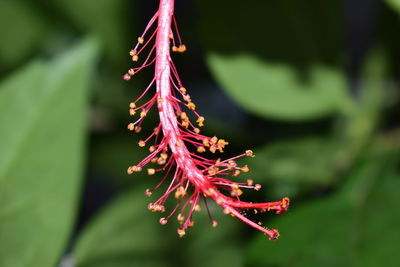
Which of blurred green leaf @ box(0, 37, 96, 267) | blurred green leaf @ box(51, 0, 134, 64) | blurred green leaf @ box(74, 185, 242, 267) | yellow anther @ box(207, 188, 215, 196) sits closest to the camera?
yellow anther @ box(207, 188, 215, 196)

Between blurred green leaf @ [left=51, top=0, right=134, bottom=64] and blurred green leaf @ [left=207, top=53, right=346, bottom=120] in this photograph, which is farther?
blurred green leaf @ [left=51, top=0, right=134, bottom=64]

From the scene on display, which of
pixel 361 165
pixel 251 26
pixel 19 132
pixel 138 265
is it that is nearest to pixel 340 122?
pixel 361 165

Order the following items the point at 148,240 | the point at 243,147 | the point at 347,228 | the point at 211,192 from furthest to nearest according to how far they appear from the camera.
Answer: the point at 243,147
the point at 148,240
the point at 347,228
the point at 211,192

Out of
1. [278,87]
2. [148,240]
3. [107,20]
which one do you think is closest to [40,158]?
[148,240]

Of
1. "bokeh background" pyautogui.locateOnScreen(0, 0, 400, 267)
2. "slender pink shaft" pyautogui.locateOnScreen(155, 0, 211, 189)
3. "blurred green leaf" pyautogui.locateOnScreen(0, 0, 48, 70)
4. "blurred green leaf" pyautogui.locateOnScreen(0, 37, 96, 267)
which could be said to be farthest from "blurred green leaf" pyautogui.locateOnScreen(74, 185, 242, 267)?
"blurred green leaf" pyautogui.locateOnScreen(0, 0, 48, 70)

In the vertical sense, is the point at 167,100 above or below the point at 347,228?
above

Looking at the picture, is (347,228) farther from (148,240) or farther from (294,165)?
(148,240)

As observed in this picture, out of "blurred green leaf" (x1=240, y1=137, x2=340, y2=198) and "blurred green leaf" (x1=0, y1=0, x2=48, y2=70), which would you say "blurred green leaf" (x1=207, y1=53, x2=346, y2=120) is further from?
"blurred green leaf" (x1=0, y1=0, x2=48, y2=70)
